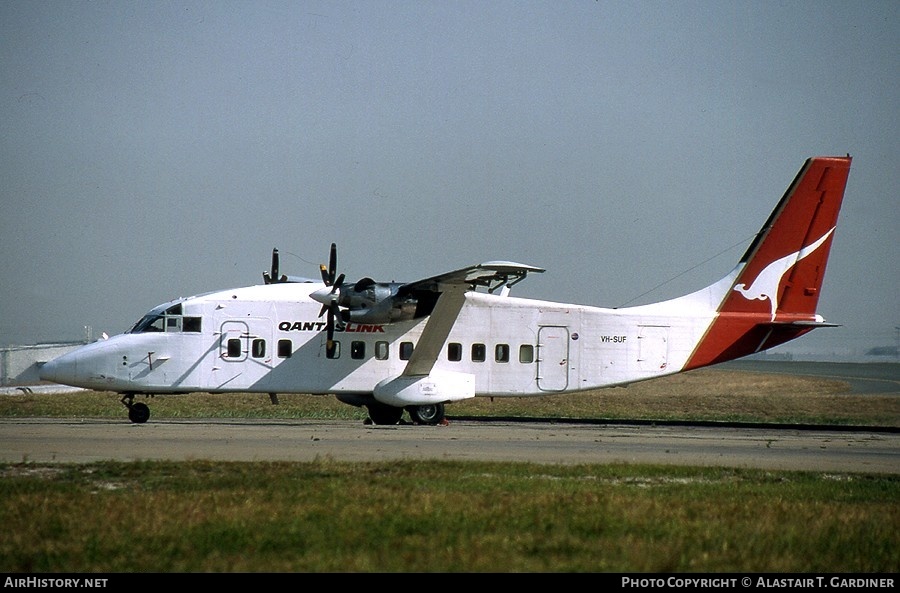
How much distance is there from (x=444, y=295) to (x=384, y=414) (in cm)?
452

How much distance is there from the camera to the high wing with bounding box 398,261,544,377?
86.2ft

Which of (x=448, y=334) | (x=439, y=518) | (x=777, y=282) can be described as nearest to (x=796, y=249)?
(x=777, y=282)

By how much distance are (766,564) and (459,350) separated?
19993 millimetres

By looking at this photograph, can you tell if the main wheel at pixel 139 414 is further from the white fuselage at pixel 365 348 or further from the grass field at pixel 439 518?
the grass field at pixel 439 518

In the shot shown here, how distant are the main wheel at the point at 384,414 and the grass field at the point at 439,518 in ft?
43.4

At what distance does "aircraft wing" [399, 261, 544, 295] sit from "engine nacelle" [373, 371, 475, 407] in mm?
2555

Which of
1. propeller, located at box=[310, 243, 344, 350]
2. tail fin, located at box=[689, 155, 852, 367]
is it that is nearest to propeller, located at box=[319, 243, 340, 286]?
propeller, located at box=[310, 243, 344, 350]

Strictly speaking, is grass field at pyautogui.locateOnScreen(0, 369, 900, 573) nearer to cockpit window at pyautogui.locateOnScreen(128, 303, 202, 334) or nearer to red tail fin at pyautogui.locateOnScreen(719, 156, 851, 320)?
cockpit window at pyautogui.locateOnScreen(128, 303, 202, 334)

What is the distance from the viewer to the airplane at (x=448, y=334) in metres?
27.4

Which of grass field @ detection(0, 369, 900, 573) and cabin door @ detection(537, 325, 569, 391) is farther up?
cabin door @ detection(537, 325, 569, 391)

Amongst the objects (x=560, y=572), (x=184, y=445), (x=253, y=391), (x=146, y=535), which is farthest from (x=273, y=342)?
(x=560, y=572)

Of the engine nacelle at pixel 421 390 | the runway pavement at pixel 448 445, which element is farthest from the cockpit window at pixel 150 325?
the engine nacelle at pixel 421 390

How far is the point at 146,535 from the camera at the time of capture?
986cm

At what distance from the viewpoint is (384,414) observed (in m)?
29.8
